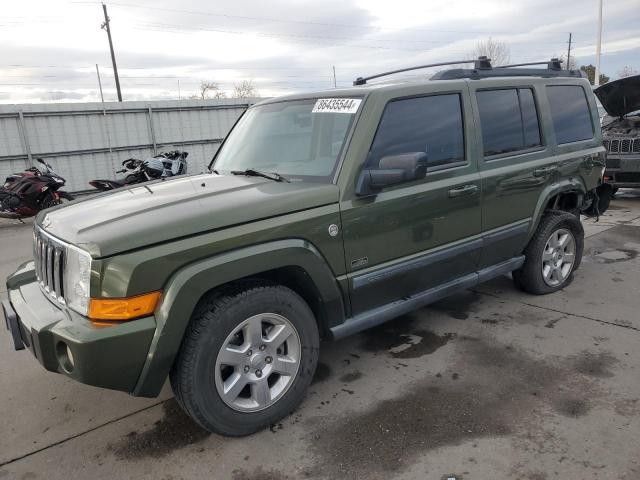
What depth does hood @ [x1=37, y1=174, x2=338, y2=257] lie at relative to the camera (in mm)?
2406

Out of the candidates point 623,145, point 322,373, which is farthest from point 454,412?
point 623,145

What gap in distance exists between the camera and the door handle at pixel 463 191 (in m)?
3.48

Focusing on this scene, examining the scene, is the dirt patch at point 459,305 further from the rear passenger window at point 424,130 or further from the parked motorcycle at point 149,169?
the parked motorcycle at point 149,169

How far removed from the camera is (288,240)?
2758mm

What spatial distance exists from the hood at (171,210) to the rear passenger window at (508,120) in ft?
5.09

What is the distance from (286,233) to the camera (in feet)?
9.02

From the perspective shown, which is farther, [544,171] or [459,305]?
[459,305]

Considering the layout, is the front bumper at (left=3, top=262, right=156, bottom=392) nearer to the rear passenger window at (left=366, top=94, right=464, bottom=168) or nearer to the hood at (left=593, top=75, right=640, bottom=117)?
the rear passenger window at (left=366, top=94, right=464, bottom=168)

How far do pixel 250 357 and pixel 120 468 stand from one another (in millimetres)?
854

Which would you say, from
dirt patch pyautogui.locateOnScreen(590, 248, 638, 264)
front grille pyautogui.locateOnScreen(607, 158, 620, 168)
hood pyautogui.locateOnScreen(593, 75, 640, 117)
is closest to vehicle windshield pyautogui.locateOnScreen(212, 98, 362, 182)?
dirt patch pyautogui.locateOnScreen(590, 248, 638, 264)

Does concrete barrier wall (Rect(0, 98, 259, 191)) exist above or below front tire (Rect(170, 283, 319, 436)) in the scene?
above

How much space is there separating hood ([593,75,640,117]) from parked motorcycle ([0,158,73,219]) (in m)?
9.89

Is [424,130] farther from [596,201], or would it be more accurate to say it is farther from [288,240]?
[596,201]

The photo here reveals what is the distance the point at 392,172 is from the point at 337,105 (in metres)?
0.69
